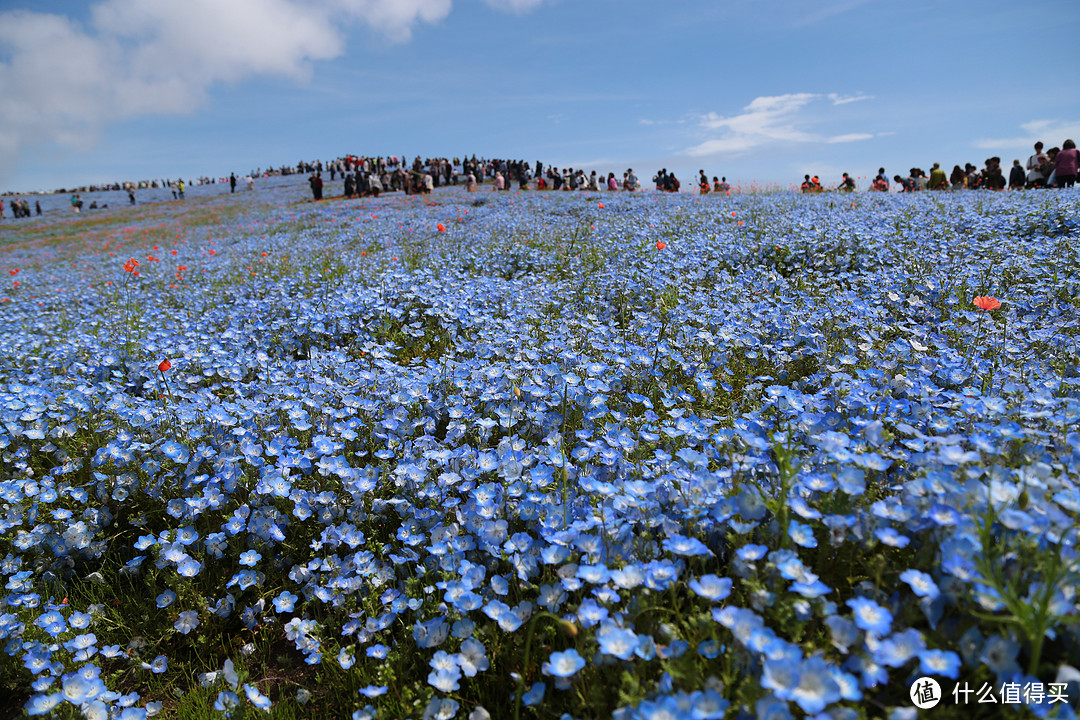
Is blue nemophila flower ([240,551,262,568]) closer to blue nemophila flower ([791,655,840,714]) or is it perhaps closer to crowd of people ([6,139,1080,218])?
blue nemophila flower ([791,655,840,714])

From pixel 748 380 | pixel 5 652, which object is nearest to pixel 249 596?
pixel 5 652

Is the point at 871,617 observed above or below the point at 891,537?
below

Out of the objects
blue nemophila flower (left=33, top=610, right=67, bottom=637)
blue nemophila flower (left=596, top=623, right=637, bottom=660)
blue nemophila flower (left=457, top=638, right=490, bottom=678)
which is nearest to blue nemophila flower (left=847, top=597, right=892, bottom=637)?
blue nemophila flower (left=596, top=623, right=637, bottom=660)

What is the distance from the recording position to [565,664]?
1.77m

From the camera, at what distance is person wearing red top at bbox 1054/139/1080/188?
14.7 meters

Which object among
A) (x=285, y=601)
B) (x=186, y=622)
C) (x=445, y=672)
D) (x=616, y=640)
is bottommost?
(x=186, y=622)

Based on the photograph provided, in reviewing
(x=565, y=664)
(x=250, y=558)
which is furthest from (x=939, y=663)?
(x=250, y=558)

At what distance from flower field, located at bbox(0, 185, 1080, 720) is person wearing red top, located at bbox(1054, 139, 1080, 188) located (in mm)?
13339

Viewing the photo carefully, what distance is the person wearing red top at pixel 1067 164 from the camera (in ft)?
48.1

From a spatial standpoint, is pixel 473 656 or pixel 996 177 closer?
pixel 473 656

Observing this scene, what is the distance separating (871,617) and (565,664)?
94 centimetres

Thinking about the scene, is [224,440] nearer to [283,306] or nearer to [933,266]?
[283,306]

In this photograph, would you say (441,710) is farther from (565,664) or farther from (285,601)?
(285,601)

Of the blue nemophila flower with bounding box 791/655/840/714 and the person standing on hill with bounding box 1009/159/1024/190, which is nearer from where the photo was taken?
the blue nemophila flower with bounding box 791/655/840/714
